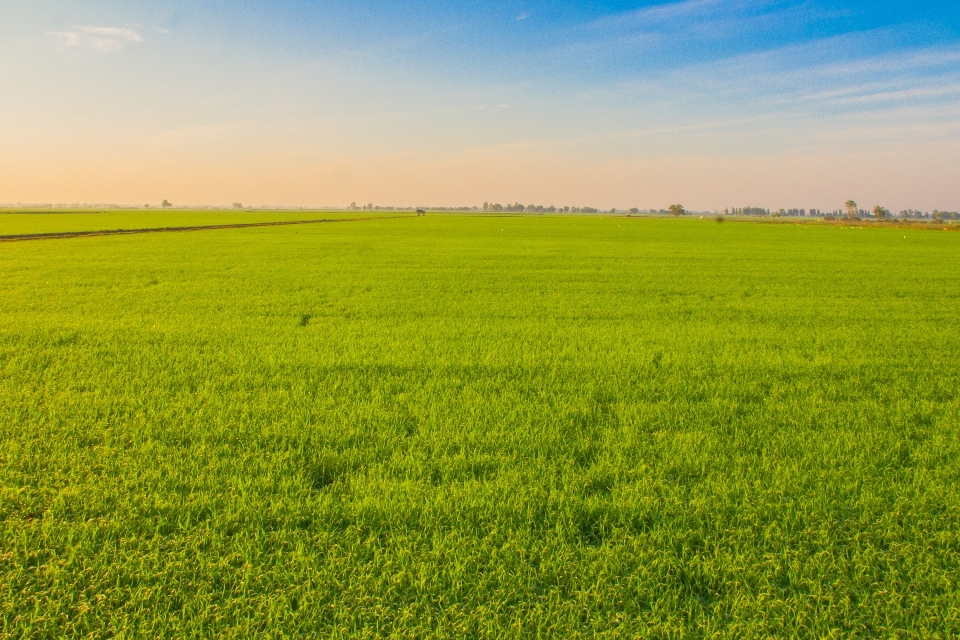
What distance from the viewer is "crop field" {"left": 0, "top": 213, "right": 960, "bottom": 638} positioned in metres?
3.17

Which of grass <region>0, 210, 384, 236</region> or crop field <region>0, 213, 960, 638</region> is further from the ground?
grass <region>0, 210, 384, 236</region>

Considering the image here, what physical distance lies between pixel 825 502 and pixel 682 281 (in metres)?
15.5

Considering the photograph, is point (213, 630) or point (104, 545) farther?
point (104, 545)

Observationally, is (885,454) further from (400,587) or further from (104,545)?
(104,545)

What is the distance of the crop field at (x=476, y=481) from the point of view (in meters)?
3.17

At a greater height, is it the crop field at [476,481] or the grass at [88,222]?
the grass at [88,222]

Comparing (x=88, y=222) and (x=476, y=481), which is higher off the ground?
(x=88, y=222)

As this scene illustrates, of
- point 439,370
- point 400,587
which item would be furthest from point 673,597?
point 439,370

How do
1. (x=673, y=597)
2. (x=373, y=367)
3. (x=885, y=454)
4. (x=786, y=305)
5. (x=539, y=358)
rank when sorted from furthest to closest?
(x=786, y=305) < (x=539, y=358) < (x=373, y=367) < (x=885, y=454) < (x=673, y=597)

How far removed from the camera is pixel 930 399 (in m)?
6.91

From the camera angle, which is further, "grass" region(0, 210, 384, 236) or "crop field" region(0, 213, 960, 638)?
"grass" region(0, 210, 384, 236)

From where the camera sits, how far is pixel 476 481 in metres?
4.50

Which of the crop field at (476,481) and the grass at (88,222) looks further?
the grass at (88,222)

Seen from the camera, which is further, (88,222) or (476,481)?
(88,222)
